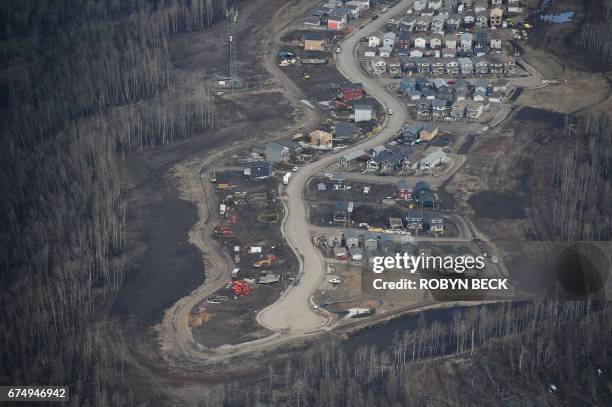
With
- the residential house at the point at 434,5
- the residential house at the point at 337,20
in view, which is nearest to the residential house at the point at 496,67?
the residential house at the point at 434,5

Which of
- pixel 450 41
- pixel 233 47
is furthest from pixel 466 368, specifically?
pixel 233 47

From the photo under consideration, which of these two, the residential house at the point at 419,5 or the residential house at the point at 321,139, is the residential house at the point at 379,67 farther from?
the residential house at the point at 321,139

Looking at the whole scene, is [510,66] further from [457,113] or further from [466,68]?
[457,113]

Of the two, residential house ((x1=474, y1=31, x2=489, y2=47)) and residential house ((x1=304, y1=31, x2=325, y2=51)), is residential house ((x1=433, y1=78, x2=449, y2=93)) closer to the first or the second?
residential house ((x1=474, y1=31, x2=489, y2=47))

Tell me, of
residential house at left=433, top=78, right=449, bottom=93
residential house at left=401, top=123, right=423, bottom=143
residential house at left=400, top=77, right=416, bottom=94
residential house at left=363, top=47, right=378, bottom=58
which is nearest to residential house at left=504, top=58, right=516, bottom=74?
residential house at left=433, top=78, right=449, bottom=93

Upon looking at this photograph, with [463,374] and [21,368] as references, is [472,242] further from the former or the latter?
[21,368]

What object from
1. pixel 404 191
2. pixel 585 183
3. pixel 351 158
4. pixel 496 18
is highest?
pixel 496 18
